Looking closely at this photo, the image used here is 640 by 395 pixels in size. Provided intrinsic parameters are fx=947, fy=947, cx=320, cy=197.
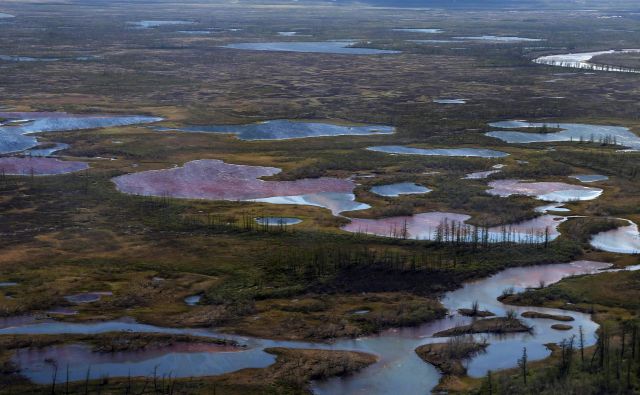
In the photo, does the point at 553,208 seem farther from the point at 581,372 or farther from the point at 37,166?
the point at 37,166

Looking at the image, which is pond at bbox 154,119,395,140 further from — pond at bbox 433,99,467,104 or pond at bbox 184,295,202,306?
pond at bbox 184,295,202,306

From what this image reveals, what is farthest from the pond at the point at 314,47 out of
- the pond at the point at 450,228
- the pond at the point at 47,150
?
the pond at the point at 450,228

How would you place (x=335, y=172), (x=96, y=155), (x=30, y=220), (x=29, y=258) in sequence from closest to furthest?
1. (x=29, y=258)
2. (x=30, y=220)
3. (x=335, y=172)
4. (x=96, y=155)

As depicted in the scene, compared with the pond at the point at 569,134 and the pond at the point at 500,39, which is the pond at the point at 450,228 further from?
the pond at the point at 500,39

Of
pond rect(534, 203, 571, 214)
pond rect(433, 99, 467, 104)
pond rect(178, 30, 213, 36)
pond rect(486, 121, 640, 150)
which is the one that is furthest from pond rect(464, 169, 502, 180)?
pond rect(178, 30, 213, 36)

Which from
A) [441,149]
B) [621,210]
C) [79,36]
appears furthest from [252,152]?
[79,36]

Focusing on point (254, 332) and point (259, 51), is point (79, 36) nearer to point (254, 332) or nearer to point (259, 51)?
point (259, 51)
